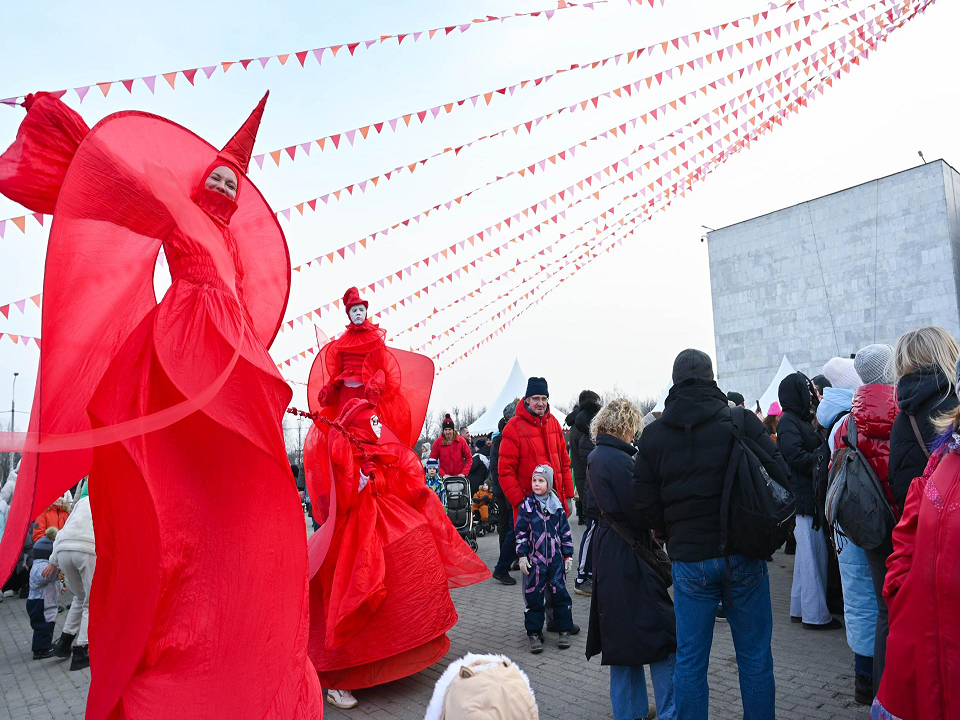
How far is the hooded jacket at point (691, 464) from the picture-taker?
311 centimetres

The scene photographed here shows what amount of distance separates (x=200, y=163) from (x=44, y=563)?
516cm

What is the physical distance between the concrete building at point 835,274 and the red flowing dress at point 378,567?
2482 centimetres

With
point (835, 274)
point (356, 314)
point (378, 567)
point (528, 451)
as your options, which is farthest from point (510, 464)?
point (835, 274)

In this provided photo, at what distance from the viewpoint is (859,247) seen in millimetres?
26328

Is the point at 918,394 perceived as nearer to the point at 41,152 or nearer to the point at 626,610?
the point at 626,610

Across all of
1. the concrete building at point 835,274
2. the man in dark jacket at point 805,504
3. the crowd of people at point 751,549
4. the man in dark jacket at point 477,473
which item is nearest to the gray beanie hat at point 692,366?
the crowd of people at point 751,549

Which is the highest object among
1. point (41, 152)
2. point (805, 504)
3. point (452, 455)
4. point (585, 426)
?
point (41, 152)

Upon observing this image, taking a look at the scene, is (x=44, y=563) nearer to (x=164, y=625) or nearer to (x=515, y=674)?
(x=164, y=625)

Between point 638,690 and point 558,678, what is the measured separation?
1.09 m

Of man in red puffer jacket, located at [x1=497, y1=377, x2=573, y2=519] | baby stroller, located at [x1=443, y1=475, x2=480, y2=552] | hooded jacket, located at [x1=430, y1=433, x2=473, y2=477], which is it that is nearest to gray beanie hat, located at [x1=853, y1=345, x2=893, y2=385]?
Result: man in red puffer jacket, located at [x1=497, y1=377, x2=573, y2=519]

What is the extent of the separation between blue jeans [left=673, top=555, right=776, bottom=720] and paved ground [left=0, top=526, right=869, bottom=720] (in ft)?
2.51

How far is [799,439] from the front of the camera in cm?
525

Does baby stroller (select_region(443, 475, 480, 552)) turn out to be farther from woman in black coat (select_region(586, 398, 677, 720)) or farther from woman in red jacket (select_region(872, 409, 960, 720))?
woman in red jacket (select_region(872, 409, 960, 720))

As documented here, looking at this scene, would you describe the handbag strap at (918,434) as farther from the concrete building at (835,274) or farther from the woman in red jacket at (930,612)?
the concrete building at (835,274)
